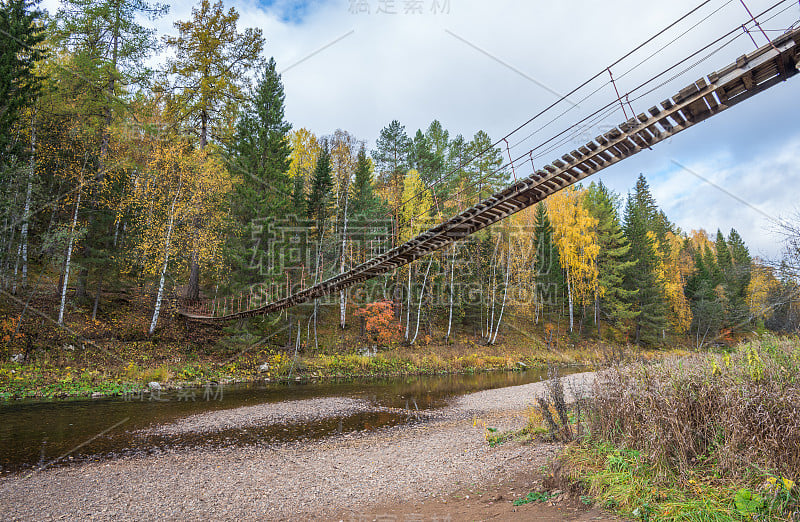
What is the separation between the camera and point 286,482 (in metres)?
6.17

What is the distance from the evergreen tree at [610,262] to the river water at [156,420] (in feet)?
55.4

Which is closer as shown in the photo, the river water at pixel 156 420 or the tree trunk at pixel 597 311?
the river water at pixel 156 420

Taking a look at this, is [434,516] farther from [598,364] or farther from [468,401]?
[468,401]

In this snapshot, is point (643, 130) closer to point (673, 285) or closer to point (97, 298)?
point (97, 298)

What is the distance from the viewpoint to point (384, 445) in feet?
26.6

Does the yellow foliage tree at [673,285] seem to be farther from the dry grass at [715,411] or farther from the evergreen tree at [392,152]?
the dry grass at [715,411]

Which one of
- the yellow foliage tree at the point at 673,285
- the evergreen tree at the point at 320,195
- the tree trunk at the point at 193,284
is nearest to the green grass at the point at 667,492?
the tree trunk at the point at 193,284

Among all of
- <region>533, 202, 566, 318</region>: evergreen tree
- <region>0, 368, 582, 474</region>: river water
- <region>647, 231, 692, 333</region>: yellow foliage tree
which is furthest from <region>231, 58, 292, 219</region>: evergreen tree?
<region>647, 231, 692, 333</region>: yellow foliage tree

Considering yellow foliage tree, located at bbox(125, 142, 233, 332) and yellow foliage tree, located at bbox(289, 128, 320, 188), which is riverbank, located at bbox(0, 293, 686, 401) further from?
yellow foliage tree, located at bbox(289, 128, 320, 188)

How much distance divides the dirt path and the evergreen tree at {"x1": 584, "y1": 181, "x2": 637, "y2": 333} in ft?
77.2

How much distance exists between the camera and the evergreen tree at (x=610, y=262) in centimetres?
2762

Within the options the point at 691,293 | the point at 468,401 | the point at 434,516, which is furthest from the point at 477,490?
the point at 691,293

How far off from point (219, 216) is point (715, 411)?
1775 cm

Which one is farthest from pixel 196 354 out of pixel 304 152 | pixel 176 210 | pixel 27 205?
pixel 304 152
